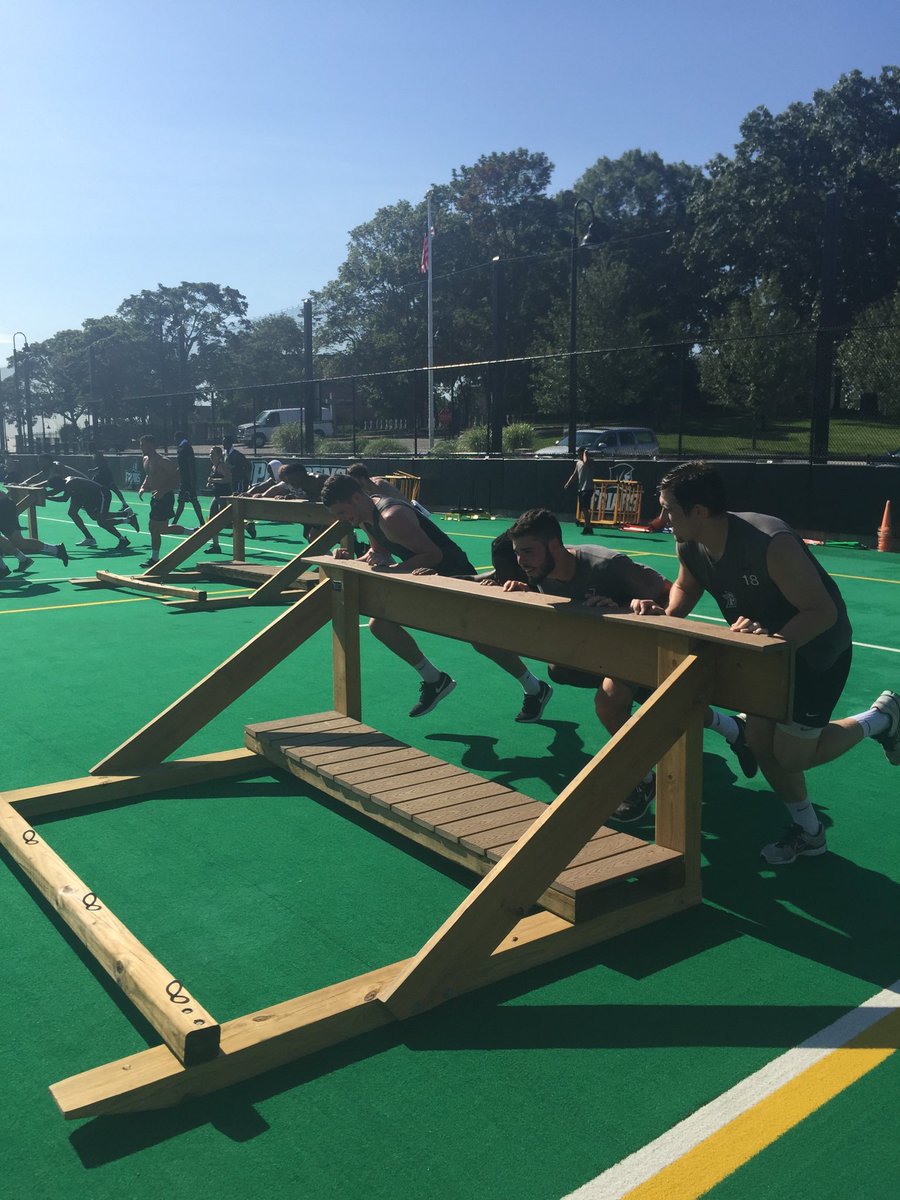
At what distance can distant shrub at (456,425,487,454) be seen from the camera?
1262 inches

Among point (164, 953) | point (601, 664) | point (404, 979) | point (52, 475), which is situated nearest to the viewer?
point (404, 979)

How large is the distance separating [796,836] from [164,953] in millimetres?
2648

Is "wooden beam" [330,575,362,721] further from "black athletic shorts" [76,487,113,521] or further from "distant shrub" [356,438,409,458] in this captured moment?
"distant shrub" [356,438,409,458]

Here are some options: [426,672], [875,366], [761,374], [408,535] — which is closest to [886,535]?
[426,672]

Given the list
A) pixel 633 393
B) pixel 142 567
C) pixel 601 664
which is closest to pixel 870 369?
pixel 633 393

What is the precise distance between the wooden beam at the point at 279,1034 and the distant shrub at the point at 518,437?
2987cm

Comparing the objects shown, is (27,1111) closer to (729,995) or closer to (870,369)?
(729,995)

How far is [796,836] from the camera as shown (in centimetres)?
443

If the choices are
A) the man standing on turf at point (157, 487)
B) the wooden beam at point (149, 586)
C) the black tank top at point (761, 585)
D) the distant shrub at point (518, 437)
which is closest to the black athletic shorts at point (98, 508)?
the man standing on turf at point (157, 487)

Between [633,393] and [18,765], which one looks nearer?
[18,765]

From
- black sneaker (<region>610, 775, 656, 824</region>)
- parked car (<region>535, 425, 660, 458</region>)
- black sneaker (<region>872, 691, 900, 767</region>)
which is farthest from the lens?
parked car (<region>535, 425, 660, 458</region>)

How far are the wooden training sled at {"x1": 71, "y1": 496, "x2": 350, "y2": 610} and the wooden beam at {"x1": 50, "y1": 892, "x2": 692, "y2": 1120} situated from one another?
7.32m

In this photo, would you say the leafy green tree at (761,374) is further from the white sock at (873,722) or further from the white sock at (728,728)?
the white sock at (873,722)

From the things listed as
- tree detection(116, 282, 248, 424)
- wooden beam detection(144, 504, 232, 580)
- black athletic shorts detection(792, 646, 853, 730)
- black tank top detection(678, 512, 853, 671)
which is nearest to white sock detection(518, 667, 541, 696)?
black tank top detection(678, 512, 853, 671)
